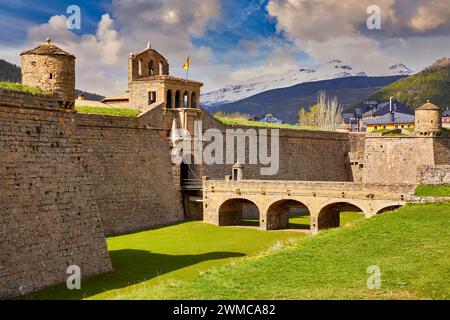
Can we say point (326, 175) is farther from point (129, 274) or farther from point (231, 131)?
point (129, 274)

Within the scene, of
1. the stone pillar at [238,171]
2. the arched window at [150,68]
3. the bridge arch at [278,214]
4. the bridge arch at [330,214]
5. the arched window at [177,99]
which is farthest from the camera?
the arched window at [150,68]

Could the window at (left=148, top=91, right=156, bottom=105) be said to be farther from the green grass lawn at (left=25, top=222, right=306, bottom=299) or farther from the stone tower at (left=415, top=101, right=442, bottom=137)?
the stone tower at (left=415, top=101, right=442, bottom=137)

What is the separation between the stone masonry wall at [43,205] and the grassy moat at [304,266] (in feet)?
2.54

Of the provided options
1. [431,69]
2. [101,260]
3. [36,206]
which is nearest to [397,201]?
[101,260]

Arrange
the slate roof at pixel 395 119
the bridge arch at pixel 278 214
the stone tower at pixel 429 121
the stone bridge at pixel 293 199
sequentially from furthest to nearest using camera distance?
the slate roof at pixel 395 119, the stone tower at pixel 429 121, the bridge arch at pixel 278 214, the stone bridge at pixel 293 199

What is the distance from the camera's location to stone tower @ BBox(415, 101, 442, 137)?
43.9 metres

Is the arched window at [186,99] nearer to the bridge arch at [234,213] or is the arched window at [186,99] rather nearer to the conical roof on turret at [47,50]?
the bridge arch at [234,213]

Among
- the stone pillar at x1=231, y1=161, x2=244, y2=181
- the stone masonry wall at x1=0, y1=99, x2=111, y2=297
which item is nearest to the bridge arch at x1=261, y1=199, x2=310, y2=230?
the stone pillar at x1=231, y1=161, x2=244, y2=181

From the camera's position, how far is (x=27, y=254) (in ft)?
59.7

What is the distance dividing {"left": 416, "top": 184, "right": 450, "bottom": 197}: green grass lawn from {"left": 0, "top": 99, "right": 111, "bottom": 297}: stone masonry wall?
43.8 ft

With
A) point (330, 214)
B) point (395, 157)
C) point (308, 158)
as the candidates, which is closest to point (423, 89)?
point (308, 158)

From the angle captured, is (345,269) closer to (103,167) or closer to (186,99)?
(103,167)

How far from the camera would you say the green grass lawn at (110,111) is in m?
33.7

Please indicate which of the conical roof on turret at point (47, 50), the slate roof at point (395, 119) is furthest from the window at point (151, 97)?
the slate roof at point (395, 119)
